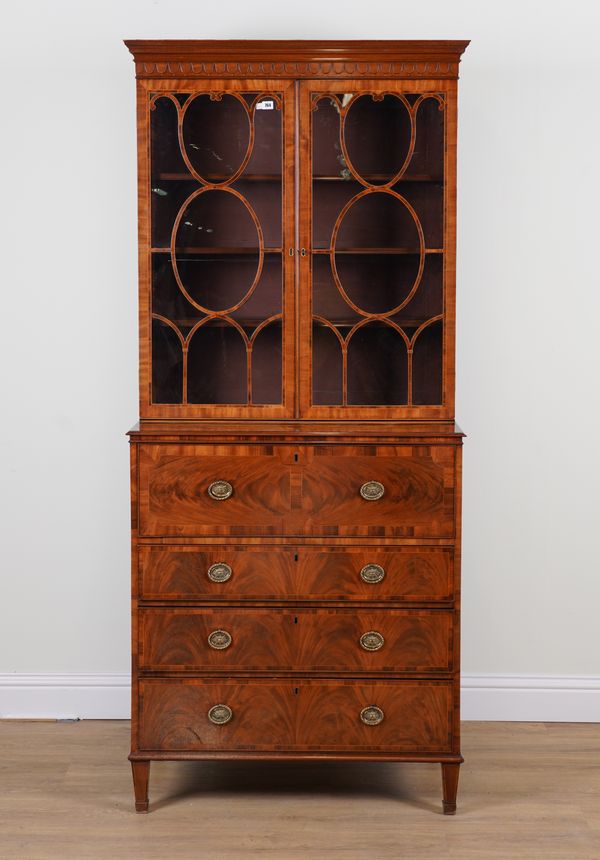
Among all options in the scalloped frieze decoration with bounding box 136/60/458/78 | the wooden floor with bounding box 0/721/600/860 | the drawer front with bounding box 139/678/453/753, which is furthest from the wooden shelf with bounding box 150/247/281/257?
the wooden floor with bounding box 0/721/600/860

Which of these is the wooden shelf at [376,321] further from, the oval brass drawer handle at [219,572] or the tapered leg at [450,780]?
the tapered leg at [450,780]

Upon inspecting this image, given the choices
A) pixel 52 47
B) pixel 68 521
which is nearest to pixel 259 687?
pixel 68 521

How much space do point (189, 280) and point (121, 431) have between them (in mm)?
765

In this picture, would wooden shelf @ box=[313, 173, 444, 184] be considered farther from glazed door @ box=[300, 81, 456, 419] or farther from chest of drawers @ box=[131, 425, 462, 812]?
chest of drawers @ box=[131, 425, 462, 812]

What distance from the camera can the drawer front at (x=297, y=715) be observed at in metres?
2.65

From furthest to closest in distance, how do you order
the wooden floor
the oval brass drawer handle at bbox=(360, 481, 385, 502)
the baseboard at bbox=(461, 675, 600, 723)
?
the baseboard at bbox=(461, 675, 600, 723) < the oval brass drawer handle at bbox=(360, 481, 385, 502) < the wooden floor

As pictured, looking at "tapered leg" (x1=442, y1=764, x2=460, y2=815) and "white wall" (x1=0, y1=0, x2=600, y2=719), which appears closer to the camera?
"tapered leg" (x1=442, y1=764, x2=460, y2=815)

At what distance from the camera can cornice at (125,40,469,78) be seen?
2.56m

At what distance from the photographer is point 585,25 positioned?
122 inches

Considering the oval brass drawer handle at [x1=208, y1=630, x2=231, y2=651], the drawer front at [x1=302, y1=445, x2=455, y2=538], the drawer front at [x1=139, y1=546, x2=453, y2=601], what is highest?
the drawer front at [x1=302, y1=445, x2=455, y2=538]

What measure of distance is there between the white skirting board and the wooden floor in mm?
109

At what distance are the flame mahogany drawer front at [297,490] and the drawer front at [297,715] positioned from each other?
42cm

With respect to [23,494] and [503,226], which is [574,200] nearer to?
[503,226]

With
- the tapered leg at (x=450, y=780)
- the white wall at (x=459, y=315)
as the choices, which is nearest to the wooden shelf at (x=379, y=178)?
the white wall at (x=459, y=315)
